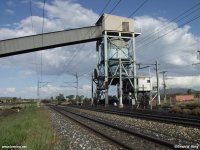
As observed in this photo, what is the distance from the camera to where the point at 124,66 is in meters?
80.8

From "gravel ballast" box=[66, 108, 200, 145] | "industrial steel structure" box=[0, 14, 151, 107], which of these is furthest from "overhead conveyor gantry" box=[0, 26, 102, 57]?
"gravel ballast" box=[66, 108, 200, 145]

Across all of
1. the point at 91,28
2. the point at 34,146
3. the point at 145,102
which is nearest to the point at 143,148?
the point at 34,146

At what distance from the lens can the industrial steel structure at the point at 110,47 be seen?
71.0 metres

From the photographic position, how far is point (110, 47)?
80312 millimetres

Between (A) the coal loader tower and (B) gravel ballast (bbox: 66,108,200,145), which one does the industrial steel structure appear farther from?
(B) gravel ballast (bbox: 66,108,200,145)

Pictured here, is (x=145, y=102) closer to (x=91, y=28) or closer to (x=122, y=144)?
(x=91, y=28)

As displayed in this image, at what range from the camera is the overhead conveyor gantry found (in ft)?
213

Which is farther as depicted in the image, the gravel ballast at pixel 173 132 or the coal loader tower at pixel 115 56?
the coal loader tower at pixel 115 56

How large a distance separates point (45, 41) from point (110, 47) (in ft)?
57.3

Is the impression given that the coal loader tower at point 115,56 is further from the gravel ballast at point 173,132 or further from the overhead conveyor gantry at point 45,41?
the gravel ballast at point 173,132

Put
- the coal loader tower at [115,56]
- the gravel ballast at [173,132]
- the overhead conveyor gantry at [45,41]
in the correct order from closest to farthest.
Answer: the gravel ballast at [173,132]
the overhead conveyor gantry at [45,41]
the coal loader tower at [115,56]

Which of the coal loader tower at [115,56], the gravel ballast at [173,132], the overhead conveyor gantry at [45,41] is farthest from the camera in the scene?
the coal loader tower at [115,56]

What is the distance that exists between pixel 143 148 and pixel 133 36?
70.6 meters

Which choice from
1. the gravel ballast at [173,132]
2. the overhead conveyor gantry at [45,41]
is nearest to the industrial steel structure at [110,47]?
the overhead conveyor gantry at [45,41]
